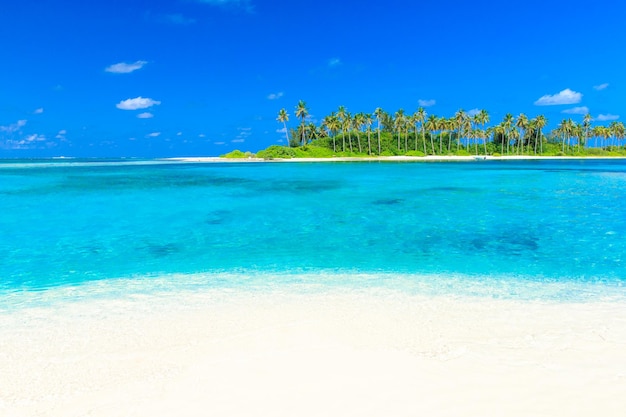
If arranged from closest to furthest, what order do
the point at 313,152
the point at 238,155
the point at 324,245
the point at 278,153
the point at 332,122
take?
1. the point at 324,245
2. the point at 332,122
3. the point at 313,152
4. the point at 278,153
5. the point at 238,155

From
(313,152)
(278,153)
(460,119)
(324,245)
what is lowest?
(324,245)

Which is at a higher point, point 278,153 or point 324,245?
point 278,153

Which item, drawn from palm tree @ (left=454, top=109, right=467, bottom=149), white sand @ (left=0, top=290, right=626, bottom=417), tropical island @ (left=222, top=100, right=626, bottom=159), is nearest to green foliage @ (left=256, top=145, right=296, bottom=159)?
tropical island @ (left=222, top=100, right=626, bottom=159)

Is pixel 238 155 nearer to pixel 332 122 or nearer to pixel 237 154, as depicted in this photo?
pixel 237 154

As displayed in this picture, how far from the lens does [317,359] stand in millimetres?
5539

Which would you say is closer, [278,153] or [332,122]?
[332,122]

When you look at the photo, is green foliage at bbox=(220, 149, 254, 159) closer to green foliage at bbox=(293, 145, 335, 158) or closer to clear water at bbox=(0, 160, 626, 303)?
green foliage at bbox=(293, 145, 335, 158)

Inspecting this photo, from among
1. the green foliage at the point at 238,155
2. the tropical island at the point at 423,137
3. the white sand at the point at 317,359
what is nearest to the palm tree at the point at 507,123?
the tropical island at the point at 423,137

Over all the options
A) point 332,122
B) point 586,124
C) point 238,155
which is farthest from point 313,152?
point 586,124

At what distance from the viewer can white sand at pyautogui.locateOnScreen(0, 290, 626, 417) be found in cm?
448

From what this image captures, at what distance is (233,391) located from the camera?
477cm

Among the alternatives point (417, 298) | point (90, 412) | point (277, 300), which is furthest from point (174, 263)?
point (90, 412)

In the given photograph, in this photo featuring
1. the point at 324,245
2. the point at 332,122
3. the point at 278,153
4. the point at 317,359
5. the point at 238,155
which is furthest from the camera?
the point at 238,155

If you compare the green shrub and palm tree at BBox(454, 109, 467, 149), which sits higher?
palm tree at BBox(454, 109, 467, 149)
